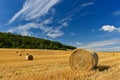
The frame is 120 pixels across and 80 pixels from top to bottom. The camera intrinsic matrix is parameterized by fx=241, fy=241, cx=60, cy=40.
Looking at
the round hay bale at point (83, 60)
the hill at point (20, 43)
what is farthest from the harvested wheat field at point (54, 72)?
the hill at point (20, 43)

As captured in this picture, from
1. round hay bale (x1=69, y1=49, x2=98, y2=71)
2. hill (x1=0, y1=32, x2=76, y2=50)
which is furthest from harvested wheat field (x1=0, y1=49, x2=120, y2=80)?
hill (x1=0, y1=32, x2=76, y2=50)

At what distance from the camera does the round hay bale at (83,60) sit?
14.7m

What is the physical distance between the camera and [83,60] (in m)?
15.5

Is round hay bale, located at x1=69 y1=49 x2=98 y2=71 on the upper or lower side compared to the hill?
lower

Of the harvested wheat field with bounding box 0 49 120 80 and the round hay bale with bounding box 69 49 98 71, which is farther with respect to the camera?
the round hay bale with bounding box 69 49 98 71

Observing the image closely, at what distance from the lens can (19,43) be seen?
7475 cm

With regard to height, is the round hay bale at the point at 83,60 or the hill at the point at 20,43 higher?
the hill at the point at 20,43

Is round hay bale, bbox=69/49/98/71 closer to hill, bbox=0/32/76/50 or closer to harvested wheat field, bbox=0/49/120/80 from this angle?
harvested wheat field, bbox=0/49/120/80

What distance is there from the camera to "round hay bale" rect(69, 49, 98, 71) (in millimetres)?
14742

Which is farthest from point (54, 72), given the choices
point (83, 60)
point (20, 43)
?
point (20, 43)

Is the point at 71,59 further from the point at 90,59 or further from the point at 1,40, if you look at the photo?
the point at 1,40

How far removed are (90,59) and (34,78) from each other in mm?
5131

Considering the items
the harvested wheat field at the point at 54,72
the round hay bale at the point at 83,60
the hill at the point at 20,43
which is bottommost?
the harvested wheat field at the point at 54,72

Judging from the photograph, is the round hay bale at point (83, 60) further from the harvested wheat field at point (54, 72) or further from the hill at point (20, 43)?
the hill at point (20, 43)
